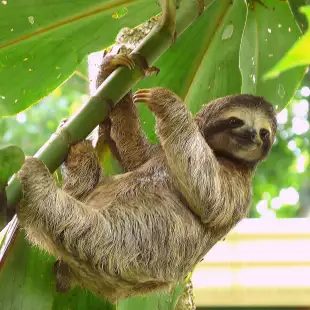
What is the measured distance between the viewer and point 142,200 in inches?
99.3

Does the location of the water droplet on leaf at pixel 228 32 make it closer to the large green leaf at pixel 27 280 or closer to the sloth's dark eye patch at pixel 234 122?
the sloth's dark eye patch at pixel 234 122

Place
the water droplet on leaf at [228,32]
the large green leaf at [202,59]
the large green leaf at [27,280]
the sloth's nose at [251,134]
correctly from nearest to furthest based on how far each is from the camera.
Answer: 1. the large green leaf at [27,280]
2. the sloth's nose at [251,134]
3. the large green leaf at [202,59]
4. the water droplet on leaf at [228,32]

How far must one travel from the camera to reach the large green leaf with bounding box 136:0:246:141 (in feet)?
10.1

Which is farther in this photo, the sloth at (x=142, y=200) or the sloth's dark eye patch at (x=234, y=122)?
the sloth's dark eye patch at (x=234, y=122)

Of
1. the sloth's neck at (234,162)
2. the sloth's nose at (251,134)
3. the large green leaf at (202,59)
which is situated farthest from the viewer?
the large green leaf at (202,59)

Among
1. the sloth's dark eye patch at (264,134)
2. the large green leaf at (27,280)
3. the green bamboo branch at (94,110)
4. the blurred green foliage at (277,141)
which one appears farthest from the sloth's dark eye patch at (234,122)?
the blurred green foliage at (277,141)

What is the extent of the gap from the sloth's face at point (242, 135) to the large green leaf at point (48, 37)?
26.0 inches

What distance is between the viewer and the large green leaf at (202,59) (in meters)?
3.07

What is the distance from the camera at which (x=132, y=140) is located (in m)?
2.86

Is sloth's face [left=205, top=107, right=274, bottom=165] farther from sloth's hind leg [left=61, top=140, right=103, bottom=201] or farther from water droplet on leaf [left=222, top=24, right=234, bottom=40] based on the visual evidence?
sloth's hind leg [left=61, top=140, right=103, bottom=201]

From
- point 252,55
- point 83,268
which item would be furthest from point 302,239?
point 83,268

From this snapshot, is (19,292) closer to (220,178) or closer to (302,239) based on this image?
(220,178)

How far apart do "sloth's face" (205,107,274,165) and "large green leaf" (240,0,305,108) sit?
0.86 feet

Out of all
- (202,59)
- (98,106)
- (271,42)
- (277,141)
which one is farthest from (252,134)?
(277,141)
